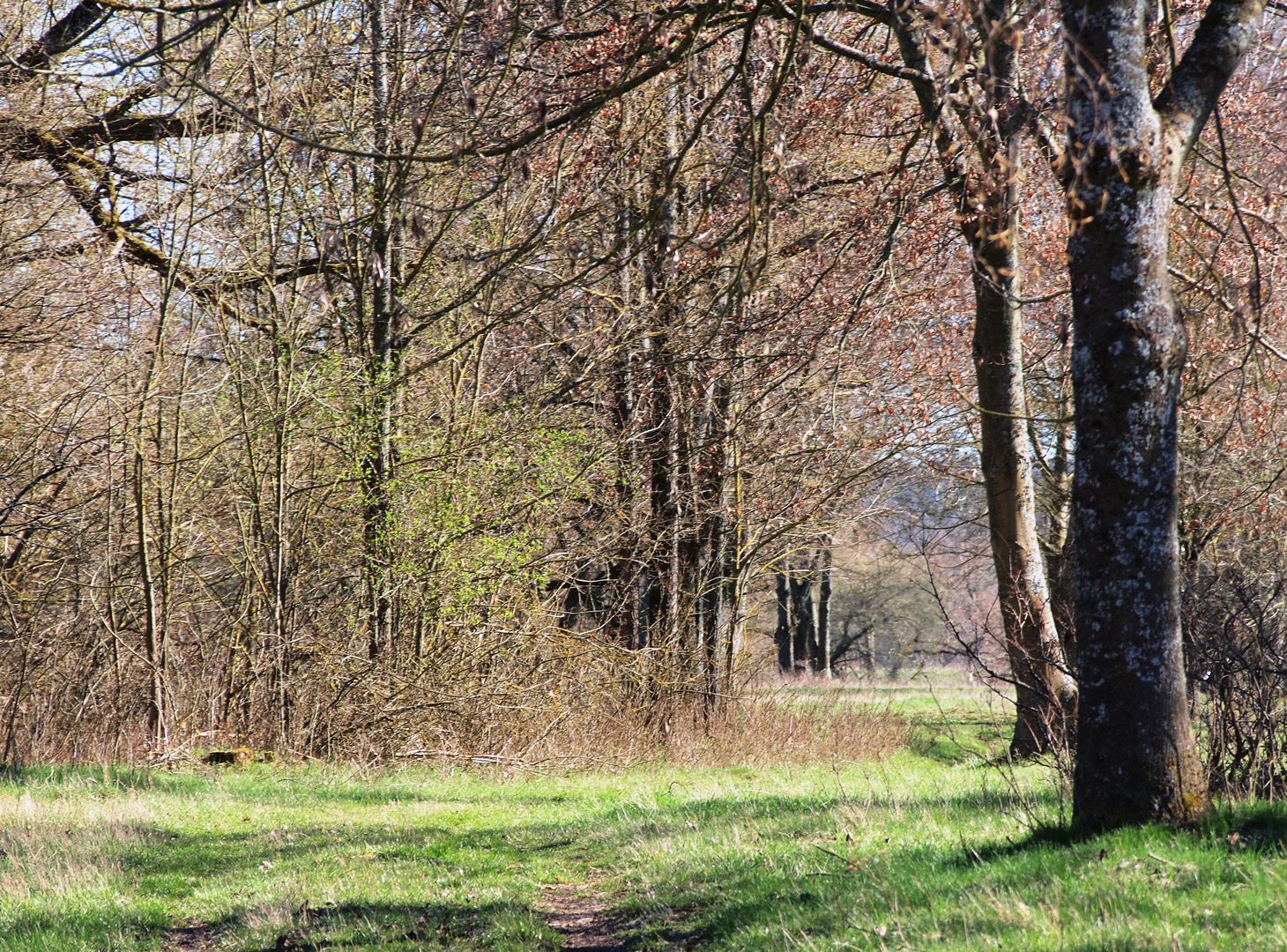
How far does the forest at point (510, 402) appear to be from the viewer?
10.1 m

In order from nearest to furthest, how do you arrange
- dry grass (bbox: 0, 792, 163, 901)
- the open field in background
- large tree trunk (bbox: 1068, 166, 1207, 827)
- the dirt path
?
1. the open field in background
2. large tree trunk (bbox: 1068, 166, 1207, 827)
3. the dirt path
4. dry grass (bbox: 0, 792, 163, 901)

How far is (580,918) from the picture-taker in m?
5.86

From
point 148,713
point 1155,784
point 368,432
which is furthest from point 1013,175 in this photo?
point 148,713

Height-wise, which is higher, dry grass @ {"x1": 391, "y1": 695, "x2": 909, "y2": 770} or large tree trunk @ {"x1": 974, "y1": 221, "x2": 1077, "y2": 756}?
large tree trunk @ {"x1": 974, "y1": 221, "x2": 1077, "y2": 756}

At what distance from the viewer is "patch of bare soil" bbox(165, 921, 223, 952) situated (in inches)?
201

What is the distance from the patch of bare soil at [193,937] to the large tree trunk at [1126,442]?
14.0 ft

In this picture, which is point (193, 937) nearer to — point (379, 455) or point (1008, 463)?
point (379, 455)

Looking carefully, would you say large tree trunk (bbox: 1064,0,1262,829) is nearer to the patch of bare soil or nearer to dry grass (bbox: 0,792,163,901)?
the patch of bare soil

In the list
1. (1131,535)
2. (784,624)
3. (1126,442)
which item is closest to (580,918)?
(1131,535)

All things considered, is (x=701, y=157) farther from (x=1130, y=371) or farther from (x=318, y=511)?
(x=1130, y=371)

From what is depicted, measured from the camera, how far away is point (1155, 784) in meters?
4.82

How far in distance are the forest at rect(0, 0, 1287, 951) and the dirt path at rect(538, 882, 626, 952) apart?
0.81m

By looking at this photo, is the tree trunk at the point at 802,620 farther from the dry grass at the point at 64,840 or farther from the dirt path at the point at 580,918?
the dirt path at the point at 580,918

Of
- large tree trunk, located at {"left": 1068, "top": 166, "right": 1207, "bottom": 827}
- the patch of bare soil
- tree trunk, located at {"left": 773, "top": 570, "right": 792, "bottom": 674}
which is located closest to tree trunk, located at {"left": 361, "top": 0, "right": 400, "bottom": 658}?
the patch of bare soil
